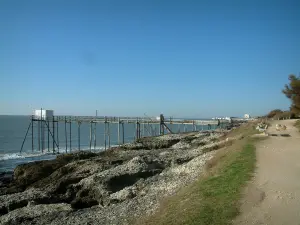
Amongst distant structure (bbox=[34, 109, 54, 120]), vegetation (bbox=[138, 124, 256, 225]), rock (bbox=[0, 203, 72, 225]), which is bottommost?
rock (bbox=[0, 203, 72, 225])

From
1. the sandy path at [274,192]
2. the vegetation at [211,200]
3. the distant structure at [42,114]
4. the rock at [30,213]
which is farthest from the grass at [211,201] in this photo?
the distant structure at [42,114]

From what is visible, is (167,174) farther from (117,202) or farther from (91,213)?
(91,213)

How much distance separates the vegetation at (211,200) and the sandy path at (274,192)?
1.04 ft

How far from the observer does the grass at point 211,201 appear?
7964 mm

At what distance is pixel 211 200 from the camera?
360 inches

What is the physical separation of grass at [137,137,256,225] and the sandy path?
1.00ft

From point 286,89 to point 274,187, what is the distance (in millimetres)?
22656

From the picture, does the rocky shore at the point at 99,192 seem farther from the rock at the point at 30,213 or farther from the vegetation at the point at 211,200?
the vegetation at the point at 211,200

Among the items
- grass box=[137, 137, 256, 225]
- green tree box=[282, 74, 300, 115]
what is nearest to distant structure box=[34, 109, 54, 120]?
green tree box=[282, 74, 300, 115]

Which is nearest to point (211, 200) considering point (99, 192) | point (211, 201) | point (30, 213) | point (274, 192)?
point (211, 201)

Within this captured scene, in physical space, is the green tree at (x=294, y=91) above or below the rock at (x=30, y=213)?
above

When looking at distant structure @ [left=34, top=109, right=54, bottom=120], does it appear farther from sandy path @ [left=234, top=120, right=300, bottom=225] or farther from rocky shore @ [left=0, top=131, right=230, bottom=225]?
sandy path @ [left=234, top=120, right=300, bottom=225]

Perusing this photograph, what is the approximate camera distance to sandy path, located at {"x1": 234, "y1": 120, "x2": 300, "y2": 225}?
299 inches

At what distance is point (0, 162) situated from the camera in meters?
38.6
